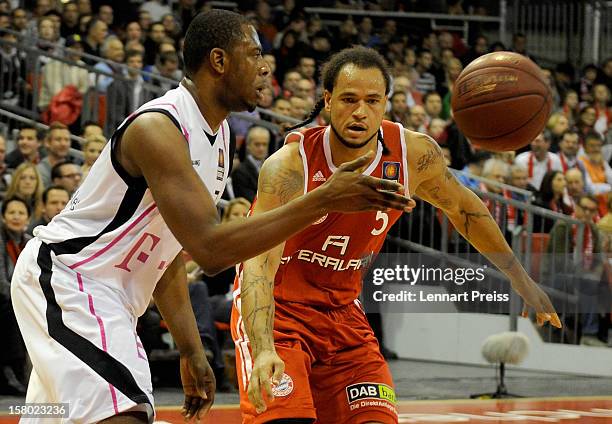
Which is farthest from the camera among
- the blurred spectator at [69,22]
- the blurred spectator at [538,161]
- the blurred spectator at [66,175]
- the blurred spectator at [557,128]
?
the blurred spectator at [557,128]

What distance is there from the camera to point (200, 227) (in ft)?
9.41

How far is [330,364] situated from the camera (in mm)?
4074

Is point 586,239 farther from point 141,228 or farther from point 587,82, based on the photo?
point 141,228

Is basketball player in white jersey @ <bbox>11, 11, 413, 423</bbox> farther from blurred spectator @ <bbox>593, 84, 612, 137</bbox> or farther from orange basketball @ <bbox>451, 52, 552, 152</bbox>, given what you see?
blurred spectator @ <bbox>593, 84, 612, 137</bbox>

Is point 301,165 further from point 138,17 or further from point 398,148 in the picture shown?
point 138,17

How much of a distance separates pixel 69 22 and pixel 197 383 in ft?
27.6

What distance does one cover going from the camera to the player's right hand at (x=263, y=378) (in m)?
3.40

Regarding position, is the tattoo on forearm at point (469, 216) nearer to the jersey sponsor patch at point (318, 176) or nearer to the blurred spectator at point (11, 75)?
the jersey sponsor patch at point (318, 176)

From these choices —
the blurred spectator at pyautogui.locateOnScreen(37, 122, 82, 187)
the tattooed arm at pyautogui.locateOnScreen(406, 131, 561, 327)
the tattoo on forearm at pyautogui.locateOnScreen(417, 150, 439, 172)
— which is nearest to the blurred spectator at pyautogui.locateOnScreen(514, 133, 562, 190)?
the blurred spectator at pyautogui.locateOnScreen(37, 122, 82, 187)

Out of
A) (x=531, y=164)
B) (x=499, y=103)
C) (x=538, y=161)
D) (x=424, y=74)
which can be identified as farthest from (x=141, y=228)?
(x=424, y=74)

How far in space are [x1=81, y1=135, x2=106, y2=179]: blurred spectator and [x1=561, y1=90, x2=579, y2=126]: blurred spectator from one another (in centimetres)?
625

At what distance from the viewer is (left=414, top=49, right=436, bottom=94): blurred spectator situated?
1328 centimetres

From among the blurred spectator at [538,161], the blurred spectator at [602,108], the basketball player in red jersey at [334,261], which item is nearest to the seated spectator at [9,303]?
the basketball player in red jersey at [334,261]

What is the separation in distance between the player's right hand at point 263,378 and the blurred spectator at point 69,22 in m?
8.33
